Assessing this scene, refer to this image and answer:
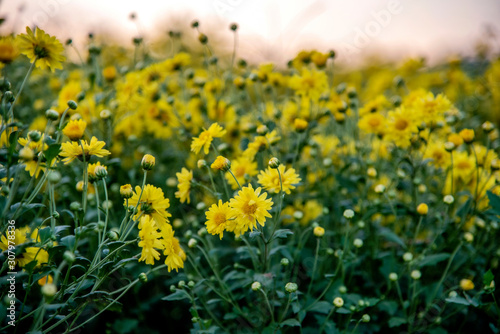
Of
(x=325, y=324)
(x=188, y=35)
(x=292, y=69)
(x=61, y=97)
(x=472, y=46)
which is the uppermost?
(x=188, y=35)

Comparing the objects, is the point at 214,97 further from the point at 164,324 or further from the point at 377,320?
the point at 377,320

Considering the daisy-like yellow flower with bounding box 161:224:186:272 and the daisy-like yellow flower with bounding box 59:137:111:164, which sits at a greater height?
the daisy-like yellow flower with bounding box 59:137:111:164

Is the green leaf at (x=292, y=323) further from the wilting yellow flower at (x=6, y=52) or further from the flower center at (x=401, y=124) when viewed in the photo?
the wilting yellow flower at (x=6, y=52)

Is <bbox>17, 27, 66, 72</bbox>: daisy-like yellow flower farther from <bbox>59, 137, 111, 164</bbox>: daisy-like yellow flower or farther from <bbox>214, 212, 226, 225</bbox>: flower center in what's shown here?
<bbox>214, 212, 226, 225</bbox>: flower center

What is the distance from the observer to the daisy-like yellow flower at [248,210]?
4.26ft

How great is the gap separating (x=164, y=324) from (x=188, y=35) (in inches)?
186

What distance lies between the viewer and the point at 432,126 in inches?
76.0

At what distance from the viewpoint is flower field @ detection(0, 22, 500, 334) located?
1320 mm

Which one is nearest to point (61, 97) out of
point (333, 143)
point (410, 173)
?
point (333, 143)

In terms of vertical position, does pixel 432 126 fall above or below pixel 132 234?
above

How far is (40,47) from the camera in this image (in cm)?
143

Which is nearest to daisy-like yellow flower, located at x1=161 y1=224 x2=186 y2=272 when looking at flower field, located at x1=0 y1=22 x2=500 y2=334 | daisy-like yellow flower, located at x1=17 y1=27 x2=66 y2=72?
flower field, located at x1=0 y1=22 x2=500 y2=334

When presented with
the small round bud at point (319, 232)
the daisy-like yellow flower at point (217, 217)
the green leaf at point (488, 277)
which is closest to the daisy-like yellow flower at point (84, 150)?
the daisy-like yellow flower at point (217, 217)

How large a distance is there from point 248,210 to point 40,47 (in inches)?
42.4
